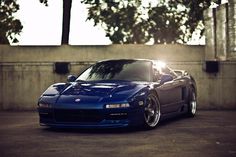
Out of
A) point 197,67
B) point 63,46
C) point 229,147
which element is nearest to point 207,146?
point 229,147

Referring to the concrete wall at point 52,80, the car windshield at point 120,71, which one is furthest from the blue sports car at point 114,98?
the concrete wall at point 52,80

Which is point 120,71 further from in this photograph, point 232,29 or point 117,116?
point 232,29

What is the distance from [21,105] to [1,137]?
20.1 feet

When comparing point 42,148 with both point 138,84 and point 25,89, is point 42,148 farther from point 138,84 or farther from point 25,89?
point 25,89

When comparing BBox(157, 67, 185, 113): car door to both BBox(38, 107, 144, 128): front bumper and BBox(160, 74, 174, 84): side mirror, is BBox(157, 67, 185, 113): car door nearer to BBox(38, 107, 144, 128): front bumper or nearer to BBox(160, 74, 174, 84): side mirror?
BBox(160, 74, 174, 84): side mirror

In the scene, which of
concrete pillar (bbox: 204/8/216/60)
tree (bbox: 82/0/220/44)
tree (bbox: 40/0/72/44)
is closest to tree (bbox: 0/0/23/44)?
tree (bbox: 82/0/220/44)

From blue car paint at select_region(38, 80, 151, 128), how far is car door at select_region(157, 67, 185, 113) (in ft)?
2.13

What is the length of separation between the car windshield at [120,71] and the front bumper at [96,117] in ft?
3.48

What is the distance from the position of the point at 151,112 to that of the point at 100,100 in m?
1.16

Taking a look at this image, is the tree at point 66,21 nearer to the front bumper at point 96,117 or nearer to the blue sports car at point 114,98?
the blue sports car at point 114,98

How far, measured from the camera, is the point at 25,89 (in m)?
13.3

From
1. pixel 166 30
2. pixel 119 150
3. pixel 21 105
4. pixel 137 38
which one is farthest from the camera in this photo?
pixel 137 38

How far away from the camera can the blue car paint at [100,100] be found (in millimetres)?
7562

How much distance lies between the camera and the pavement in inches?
224
